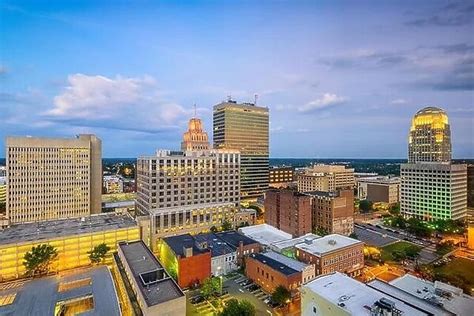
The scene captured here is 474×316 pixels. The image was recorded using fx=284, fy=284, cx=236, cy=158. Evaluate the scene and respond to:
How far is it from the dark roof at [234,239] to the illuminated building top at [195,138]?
45.8m

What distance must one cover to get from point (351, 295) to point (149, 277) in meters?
23.2

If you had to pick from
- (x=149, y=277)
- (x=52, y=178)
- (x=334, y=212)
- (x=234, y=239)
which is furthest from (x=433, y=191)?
(x=52, y=178)

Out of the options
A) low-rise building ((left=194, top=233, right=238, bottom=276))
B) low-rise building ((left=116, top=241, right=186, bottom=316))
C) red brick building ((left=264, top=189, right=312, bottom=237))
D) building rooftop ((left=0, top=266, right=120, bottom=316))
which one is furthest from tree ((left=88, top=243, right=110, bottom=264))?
red brick building ((left=264, top=189, right=312, bottom=237))

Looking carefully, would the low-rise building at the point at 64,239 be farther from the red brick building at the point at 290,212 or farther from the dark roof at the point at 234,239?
the red brick building at the point at 290,212

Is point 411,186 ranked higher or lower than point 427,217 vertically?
higher

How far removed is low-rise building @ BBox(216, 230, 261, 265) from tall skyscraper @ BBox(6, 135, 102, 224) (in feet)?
151

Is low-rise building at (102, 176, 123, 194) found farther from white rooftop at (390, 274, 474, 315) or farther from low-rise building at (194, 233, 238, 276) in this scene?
white rooftop at (390, 274, 474, 315)

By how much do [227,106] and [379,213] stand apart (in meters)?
67.4

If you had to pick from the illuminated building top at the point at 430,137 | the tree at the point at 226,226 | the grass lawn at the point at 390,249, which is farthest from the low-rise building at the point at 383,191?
the tree at the point at 226,226

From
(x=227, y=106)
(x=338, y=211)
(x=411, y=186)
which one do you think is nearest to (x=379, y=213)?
(x=411, y=186)

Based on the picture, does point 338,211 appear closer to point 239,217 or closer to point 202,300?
point 239,217

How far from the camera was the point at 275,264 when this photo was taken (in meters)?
42.7

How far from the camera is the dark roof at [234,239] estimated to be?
5289cm

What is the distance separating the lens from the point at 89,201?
263ft
